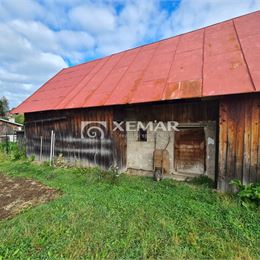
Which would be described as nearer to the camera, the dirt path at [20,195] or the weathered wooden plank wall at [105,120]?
the dirt path at [20,195]

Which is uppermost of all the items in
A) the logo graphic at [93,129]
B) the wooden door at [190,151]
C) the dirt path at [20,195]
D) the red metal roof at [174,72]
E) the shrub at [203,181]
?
the red metal roof at [174,72]

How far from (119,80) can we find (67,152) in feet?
13.1

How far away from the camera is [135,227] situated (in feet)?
11.1

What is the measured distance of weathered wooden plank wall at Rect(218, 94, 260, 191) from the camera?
454cm

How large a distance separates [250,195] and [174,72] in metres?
4.17

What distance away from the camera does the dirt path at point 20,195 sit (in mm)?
4449

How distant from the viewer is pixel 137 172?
7.07m

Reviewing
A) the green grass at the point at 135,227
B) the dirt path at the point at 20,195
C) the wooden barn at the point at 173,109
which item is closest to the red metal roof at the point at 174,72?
the wooden barn at the point at 173,109

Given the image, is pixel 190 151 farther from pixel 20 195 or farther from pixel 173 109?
pixel 20 195

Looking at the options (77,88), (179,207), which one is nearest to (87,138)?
(77,88)

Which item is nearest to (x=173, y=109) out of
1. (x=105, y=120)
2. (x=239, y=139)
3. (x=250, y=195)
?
(x=239, y=139)

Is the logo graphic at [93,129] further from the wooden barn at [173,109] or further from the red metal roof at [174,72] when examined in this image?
the red metal roof at [174,72]

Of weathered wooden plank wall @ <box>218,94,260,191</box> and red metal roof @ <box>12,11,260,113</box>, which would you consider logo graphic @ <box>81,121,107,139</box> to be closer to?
red metal roof @ <box>12,11,260,113</box>
